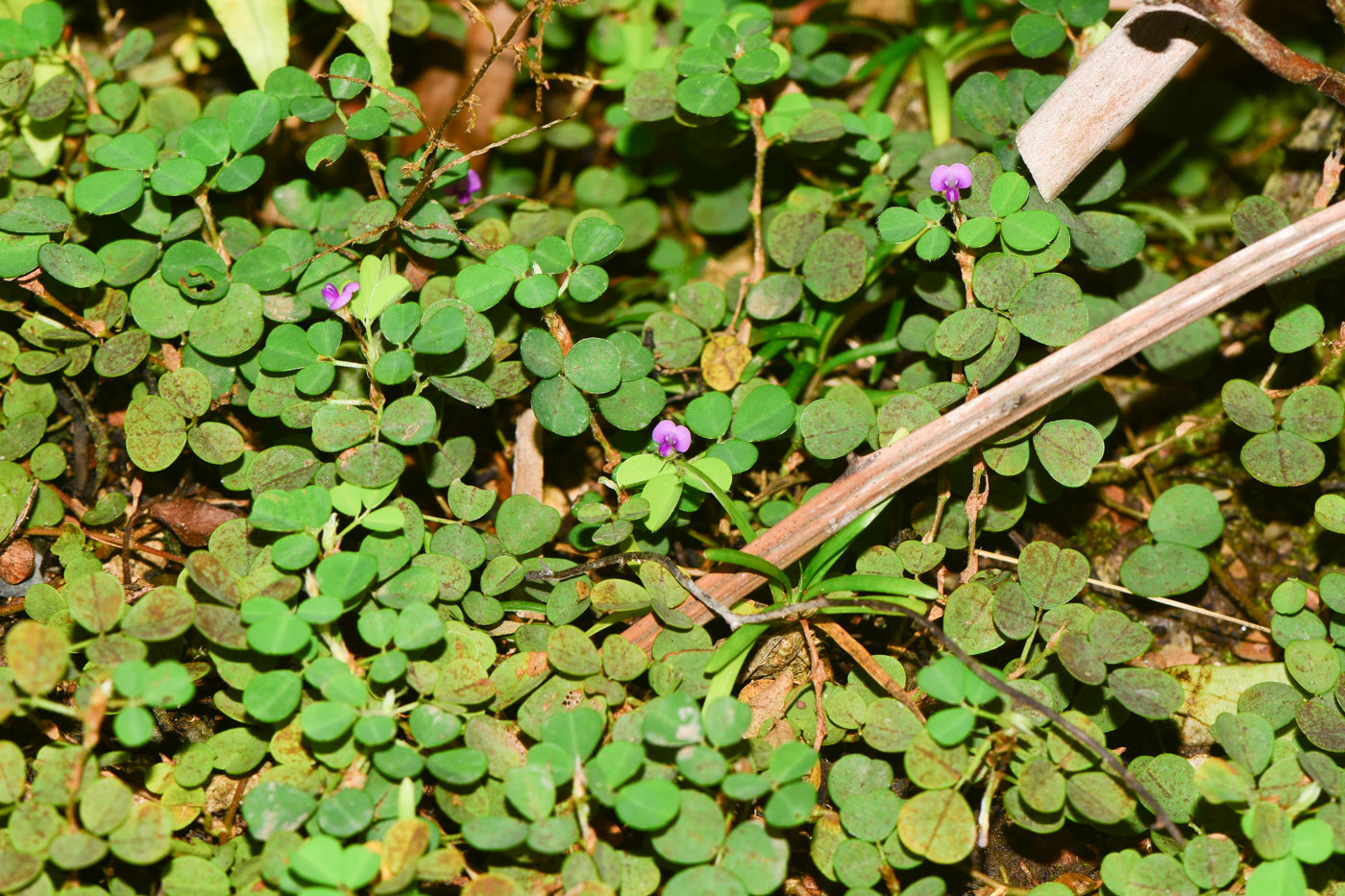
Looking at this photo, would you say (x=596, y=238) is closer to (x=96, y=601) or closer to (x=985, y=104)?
(x=985, y=104)

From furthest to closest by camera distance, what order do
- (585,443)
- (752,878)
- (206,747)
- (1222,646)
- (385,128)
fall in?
(585,443)
(1222,646)
(385,128)
(206,747)
(752,878)

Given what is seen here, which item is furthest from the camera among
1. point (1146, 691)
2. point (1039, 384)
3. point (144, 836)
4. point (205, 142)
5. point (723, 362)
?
point (723, 362)

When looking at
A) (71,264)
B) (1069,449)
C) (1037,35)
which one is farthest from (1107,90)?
(71,264)

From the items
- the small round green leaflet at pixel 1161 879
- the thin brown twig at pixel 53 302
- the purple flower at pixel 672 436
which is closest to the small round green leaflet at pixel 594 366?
the purple flower at pixel 672 436

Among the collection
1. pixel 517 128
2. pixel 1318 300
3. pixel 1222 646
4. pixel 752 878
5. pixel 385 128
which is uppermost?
pixel 385 128

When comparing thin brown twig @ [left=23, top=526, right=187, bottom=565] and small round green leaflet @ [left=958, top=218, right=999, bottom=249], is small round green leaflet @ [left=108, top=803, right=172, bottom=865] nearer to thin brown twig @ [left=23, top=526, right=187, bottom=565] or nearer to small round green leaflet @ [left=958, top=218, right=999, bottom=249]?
thin brown twig @ [left=23, top=526, right=187, bottom=565]

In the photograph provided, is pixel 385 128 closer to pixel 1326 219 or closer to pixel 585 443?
pixel 585 443

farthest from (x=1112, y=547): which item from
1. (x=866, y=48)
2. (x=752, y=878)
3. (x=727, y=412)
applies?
(x=866, y=48)
